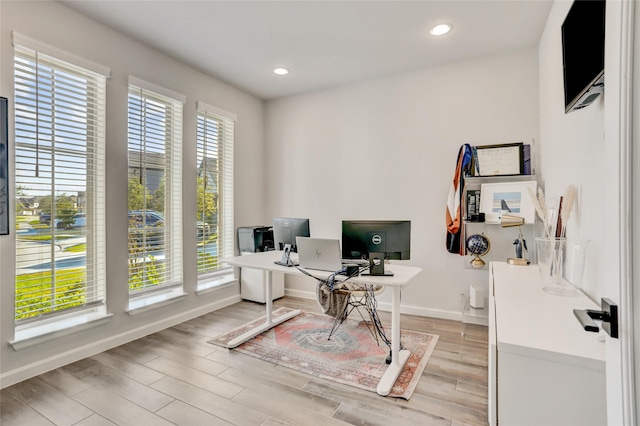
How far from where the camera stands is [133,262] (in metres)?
3.00

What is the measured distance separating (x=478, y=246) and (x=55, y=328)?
3822 millimetres

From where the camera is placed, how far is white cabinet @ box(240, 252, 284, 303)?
408 centimetres

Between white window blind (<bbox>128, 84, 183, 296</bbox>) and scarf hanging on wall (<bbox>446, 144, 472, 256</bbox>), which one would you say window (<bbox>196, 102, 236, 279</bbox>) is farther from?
scarf hanging on wall (<bbox>446, 144, 472, 256</bbox>)

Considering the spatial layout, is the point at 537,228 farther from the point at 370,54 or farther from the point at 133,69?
the point at 133,69

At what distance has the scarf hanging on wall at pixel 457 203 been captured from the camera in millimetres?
3234

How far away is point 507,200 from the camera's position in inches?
117

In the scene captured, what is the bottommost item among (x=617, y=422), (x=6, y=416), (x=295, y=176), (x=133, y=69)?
(x=6, y=416)

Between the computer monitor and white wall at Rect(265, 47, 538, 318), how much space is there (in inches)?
52.7

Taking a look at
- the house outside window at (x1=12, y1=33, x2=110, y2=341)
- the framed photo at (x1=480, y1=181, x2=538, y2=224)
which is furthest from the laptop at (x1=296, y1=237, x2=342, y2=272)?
the house outside window at (x1=12, y1=33, x2=110, y2=341)

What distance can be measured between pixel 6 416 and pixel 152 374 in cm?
78

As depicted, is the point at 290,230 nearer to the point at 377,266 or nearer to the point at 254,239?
the point at 377,266

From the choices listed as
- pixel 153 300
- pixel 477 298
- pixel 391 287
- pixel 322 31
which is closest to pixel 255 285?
pixel 153 300

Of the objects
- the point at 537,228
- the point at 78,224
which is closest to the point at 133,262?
the point at 78,224

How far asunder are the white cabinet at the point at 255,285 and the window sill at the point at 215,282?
13cm
